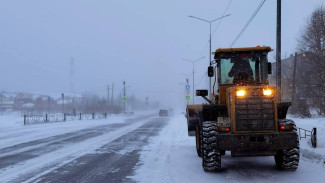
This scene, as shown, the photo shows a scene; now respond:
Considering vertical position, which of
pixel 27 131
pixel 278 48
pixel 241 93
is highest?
pixel 278 48

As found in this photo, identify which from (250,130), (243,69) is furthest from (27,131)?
(250,130)

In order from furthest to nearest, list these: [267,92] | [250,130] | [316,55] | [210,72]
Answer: [316,55] → [210,72] → [267,92] → [250,130]

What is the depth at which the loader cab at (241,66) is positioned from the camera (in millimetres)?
9359

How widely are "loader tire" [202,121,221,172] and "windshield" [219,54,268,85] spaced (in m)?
1.78

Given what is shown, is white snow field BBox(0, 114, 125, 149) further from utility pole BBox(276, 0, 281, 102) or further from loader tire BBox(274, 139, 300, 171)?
utility pole BBox(276, 0, 281, 102)

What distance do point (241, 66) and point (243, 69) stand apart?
104 millimetres

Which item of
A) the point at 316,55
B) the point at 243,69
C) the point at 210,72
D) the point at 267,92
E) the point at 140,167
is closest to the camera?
the point at 267,92

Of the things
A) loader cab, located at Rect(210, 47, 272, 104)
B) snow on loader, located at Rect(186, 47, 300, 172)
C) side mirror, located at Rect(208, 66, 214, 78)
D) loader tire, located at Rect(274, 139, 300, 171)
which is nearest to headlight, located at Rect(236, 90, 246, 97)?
snow on loader, located at Rect(186, 47, 300, 172)

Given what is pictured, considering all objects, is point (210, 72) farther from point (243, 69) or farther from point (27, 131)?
point (27, 131)

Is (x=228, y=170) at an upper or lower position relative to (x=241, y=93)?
lower

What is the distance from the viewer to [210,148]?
318 inches

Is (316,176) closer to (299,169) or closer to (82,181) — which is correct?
(299,169)

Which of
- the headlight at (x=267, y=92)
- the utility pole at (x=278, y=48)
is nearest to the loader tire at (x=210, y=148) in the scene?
the headlight at (x=267, y=92)

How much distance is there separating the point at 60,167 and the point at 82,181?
6.48 feet
